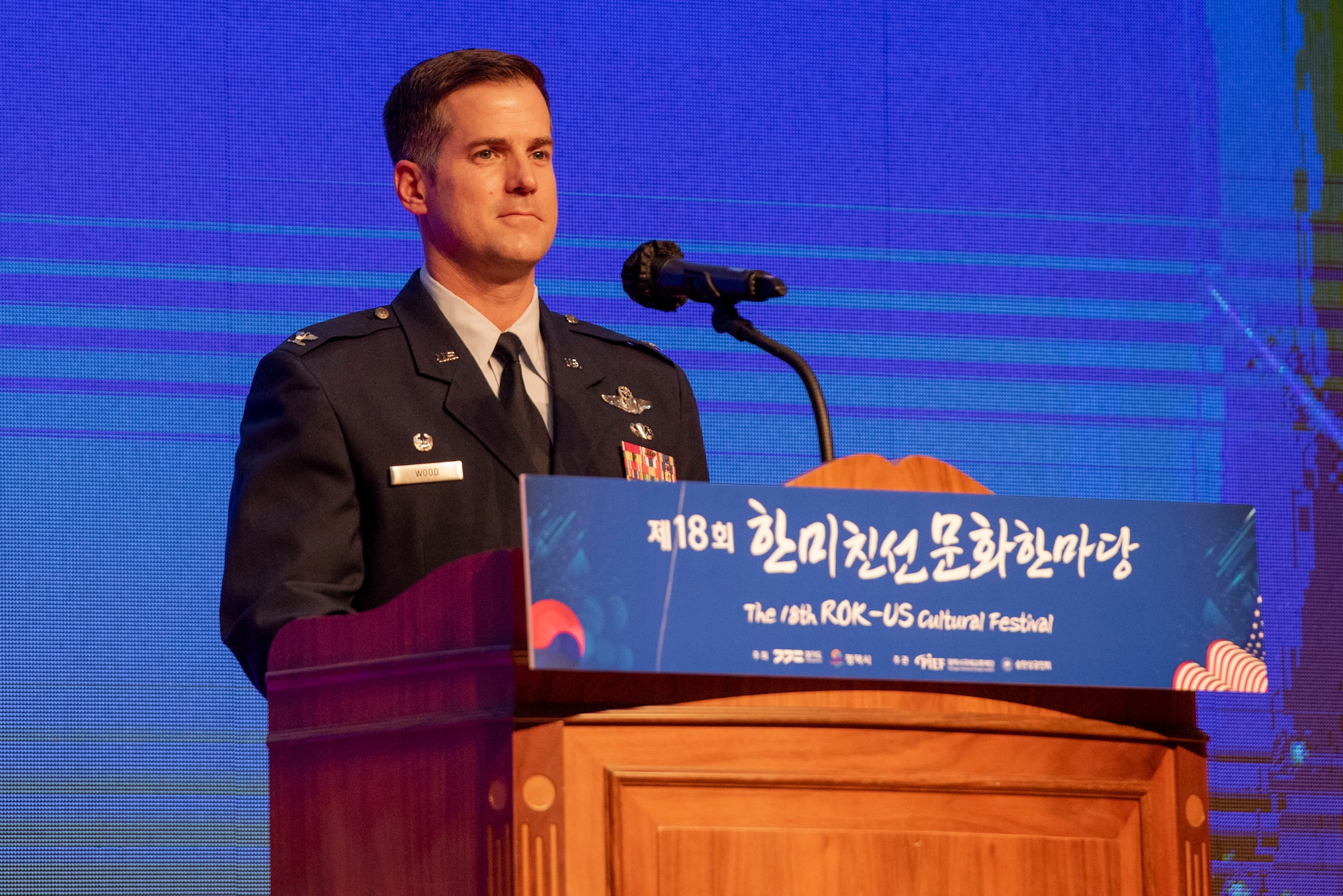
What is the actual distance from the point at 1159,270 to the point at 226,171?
1.95 meters

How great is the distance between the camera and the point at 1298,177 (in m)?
3.92

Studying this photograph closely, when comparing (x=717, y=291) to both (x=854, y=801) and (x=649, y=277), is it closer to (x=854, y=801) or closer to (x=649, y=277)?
(x=649, y=277)

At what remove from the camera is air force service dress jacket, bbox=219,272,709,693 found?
6.40 ft

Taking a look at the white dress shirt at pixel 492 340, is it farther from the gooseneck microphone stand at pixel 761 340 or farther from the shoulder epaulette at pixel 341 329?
the gooseneck microphone stand at pixel 761 340

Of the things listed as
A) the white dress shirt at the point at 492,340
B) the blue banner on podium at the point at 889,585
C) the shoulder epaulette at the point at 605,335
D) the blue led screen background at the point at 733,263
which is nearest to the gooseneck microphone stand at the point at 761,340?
the blue banner on podium at the point at 889,585

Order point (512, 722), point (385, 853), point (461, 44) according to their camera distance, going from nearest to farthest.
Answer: point (512, 722)
point (385, 853)
point (461, 44)

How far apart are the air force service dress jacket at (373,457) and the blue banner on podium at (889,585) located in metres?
0.55

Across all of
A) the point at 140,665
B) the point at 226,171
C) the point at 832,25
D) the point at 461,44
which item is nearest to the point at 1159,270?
the point at 832,25

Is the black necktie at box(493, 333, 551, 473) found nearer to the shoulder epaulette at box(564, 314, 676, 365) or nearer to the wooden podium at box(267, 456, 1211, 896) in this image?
the shoulder epaulette at box(564, 314, 676, 365)

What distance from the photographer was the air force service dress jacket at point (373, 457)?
195 cm

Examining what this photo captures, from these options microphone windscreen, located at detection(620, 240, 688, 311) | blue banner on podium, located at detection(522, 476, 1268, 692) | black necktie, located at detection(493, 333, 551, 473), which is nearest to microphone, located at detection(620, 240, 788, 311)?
microphone windscreen, located at detection(620, 240, 688, 311)

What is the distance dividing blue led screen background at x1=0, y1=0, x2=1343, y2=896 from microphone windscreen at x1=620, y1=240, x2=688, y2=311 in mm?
1490

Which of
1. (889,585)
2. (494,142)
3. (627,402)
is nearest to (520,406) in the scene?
(627,402)

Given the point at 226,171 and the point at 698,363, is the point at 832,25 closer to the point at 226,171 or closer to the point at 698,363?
the point at 698,363
